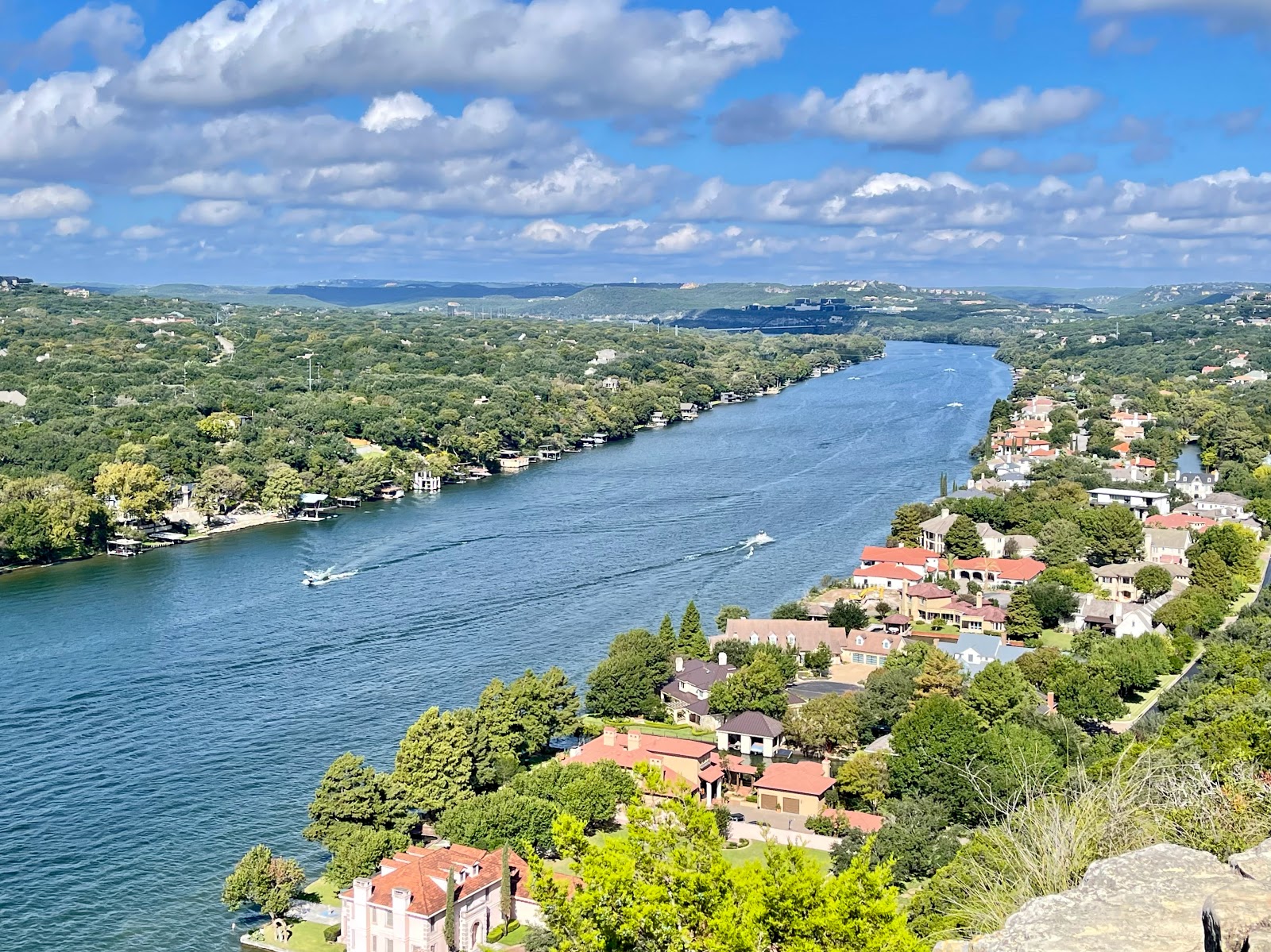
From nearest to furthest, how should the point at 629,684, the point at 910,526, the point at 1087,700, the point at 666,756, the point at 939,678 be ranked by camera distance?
the point at 666,756
the point at 1087,700
the point at 939,678
the point at 629,684
the point at 910,526

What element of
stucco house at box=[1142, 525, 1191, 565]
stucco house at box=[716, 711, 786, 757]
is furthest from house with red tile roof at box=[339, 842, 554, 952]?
stucco house at box=[1142, 525, 1191, 565]

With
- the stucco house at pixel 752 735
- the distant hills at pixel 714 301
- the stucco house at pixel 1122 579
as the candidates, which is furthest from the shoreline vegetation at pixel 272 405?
the distant hills at pixel 714 301

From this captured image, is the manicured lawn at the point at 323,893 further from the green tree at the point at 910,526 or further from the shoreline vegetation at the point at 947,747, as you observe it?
the green tree at the point at 910,526

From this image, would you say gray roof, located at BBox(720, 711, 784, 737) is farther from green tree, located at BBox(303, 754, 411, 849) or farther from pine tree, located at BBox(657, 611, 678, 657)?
green tree, located at BBox(303, 754, 411, 849)

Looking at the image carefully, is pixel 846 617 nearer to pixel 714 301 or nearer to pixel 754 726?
pixel 754 726

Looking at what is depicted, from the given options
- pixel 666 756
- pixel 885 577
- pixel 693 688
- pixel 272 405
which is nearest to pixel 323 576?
pixel 693 688

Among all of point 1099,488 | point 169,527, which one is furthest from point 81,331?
point 1099,488
